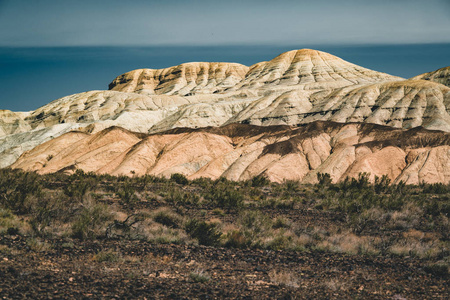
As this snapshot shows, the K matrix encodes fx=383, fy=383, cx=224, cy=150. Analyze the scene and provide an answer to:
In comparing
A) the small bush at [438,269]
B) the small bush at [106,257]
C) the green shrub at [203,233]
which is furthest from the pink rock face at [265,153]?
the small bush at [106,257]

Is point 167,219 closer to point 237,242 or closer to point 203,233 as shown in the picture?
point 203,233

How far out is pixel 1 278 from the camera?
7.60 m

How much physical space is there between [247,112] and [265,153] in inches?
1498

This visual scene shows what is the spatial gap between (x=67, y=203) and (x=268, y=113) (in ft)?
236

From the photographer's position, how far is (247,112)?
88625mm

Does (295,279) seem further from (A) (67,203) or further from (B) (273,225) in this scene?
(A) (67,203)

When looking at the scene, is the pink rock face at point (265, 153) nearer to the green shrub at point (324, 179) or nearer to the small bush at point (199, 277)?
the green shrub at point (324, 179)

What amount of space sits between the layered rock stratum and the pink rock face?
13.3 inches

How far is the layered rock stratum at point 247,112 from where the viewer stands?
56406mm

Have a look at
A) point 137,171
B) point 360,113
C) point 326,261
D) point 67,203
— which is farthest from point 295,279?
point 360,113

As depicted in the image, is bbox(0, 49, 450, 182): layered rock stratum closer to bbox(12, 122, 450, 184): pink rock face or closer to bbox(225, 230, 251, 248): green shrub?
bbox(12, 122, 450, 184): pink rock face

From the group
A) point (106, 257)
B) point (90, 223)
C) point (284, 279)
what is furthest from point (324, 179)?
point (106, 257)

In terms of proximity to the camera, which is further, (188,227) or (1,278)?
(188,227)

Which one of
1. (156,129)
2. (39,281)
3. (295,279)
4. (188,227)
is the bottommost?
(156,129)
